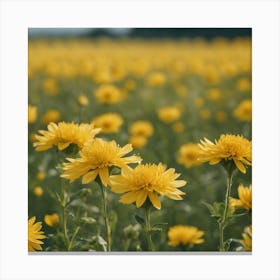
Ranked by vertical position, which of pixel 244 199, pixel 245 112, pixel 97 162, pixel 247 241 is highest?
pixel 245 112

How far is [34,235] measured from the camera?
1.65 metres

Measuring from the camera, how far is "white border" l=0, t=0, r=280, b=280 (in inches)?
70.2

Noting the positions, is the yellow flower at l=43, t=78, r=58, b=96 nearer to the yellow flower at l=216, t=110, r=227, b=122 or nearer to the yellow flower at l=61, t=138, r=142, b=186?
the yellow flower at l=216, t=110, r=227, b=122

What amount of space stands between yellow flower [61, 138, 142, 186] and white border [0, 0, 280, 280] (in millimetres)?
431

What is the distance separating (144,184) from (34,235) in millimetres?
460

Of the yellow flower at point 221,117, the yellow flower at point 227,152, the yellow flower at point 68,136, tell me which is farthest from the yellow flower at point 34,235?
the yellow flower at point 221,117

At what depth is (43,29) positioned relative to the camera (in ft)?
6.49

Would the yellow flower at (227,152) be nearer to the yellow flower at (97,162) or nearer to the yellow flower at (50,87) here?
the yellow flower at (97,162)

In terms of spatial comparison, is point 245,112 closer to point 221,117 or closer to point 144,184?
point 221,117

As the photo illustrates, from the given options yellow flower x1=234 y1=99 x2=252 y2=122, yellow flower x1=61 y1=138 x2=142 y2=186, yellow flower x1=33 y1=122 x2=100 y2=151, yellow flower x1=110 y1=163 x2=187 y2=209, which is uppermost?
yellow flower x1=234 y1=99 x2=252 y2=122

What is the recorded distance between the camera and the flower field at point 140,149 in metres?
1.44

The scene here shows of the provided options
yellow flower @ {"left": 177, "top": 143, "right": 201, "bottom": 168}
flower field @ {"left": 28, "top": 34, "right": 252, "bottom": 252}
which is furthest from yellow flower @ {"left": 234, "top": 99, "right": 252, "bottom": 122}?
yellow flower @ {"left": 177, "top": 143, "right": 201, "bottom": 168}
